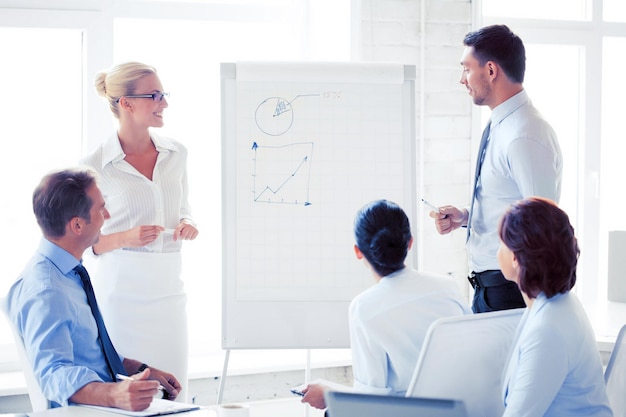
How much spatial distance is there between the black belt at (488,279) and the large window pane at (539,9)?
1.91 meters

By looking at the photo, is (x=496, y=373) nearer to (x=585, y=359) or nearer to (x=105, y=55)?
(x=585, y=359)

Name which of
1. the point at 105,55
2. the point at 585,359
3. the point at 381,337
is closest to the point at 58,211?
the point at 381,337

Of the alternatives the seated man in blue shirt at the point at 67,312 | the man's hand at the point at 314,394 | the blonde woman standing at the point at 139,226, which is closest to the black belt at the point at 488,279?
the man's hand at the point at 314,394

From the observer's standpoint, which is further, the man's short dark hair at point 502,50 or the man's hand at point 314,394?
the man's short dark hair at point 502,50

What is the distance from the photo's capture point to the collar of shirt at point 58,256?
190cm

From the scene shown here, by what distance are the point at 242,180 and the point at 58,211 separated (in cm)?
98

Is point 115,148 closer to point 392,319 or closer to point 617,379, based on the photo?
point 392,319

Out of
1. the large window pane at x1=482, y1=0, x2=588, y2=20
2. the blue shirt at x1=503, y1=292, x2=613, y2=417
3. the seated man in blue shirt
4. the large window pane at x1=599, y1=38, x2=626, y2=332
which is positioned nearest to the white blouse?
the seated man in blue shirt

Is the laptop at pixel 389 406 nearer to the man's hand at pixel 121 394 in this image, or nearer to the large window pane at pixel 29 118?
the man's hand at pixel 121 394

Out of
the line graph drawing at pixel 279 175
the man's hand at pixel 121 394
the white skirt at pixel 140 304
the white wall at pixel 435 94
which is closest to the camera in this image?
the man's hand at pixel 121 394

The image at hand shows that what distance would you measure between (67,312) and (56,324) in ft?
0.19

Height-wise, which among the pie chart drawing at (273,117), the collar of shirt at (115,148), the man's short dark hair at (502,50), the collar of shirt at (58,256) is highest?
the man's short dark hair at (502,50)

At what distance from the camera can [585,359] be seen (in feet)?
5.33

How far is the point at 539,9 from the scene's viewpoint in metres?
4.13
